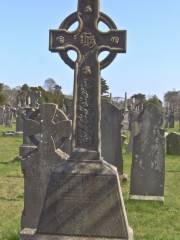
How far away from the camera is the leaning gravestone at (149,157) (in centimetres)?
1045

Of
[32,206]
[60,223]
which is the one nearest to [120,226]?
[60,223]

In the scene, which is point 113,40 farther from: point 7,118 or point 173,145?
point 7,118

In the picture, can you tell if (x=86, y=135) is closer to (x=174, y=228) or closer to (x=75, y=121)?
(x=75, y=121)

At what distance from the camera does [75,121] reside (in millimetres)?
5633

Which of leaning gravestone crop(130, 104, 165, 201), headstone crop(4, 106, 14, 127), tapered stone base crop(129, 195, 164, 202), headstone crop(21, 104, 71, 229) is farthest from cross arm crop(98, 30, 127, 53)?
headstone crop(4, 106, 14, 127)

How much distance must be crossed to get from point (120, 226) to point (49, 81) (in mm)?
92828

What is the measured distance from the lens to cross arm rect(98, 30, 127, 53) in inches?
222

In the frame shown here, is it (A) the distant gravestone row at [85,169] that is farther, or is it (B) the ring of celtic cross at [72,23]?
(B) the ring of celtic cross at [72,23]

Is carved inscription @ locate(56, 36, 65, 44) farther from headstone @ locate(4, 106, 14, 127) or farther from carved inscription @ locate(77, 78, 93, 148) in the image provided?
headstone @ locate(4, 106, 14, 127)

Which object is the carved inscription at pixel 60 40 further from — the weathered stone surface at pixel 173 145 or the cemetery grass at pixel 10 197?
the weathered stone surface at pixel 173 145

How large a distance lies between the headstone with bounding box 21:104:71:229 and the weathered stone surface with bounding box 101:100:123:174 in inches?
182

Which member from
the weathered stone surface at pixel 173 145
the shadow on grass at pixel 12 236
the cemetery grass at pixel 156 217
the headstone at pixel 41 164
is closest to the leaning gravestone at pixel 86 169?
the headstone at pixel 41 164

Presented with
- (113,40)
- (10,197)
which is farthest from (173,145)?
(113,40)

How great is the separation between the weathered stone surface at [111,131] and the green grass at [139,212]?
89cm
